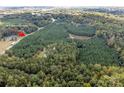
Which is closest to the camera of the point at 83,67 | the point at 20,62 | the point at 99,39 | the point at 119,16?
the point at 83,67

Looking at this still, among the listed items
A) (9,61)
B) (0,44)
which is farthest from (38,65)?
(0,44)

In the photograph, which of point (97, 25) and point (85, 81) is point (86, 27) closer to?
point (97, 25)

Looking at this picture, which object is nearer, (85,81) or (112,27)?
(85,81)

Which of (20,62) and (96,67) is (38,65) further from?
(96,67)
